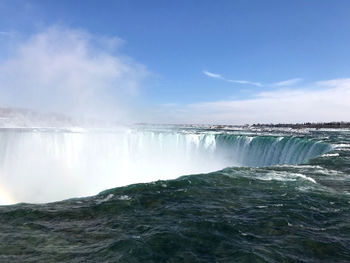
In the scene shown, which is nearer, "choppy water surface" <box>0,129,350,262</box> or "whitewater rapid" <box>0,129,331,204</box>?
"choppy water surface" <box>0,129,350,262</box>

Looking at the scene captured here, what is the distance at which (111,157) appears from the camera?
95.6 feet

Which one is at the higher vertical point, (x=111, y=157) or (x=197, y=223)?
(x=197, y=223)

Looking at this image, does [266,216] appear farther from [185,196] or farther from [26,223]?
[26,223]

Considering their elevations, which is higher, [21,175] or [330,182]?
[330,182]

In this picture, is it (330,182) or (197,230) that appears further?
(330,182)

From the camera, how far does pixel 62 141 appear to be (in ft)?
85.1

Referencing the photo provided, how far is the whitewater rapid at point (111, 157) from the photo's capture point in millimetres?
22250

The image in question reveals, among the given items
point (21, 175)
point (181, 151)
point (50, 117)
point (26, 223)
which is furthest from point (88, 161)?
point (50, 117)

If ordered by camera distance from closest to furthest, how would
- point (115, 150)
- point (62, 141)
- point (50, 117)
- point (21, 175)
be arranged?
Result: 1. point (21, 175)
2. point (62, 141)
3. point (115, 150)
4. point (50, 117)

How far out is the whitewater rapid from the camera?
22.2 m

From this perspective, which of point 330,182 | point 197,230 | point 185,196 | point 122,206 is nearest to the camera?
point 197,230

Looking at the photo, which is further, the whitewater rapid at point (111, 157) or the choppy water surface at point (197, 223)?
the whitewater rapid at point (111, 157)

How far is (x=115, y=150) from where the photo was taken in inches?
1155

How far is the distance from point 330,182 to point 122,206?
7742 millimetres
